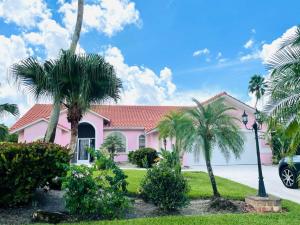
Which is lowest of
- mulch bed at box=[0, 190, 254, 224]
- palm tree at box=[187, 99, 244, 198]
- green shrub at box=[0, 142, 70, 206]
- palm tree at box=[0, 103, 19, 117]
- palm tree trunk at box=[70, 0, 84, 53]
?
mulch bed at box=[0, 190, 254, 224]

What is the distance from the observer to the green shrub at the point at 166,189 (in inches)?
299

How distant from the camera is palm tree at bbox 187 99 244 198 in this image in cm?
909

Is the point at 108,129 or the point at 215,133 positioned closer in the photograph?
the point at 215,133

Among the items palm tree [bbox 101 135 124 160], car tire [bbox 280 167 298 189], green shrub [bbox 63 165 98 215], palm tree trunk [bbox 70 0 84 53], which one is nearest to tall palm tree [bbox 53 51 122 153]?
palm tree trunk [bbox 70 0 84 53]

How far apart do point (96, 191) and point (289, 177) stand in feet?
29.0

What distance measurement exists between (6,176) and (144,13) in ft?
38.1

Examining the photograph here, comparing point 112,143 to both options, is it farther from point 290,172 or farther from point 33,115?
point 290,172

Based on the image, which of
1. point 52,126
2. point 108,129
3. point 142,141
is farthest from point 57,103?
point 142,141

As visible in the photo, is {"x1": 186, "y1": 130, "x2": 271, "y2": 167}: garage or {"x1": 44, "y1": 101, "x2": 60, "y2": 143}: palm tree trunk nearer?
{"x1": 44, "y1": 101, "x2": 60, "y2": 143}: palm tree trunk

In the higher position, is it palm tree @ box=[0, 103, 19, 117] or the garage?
palm tree @ box=[0, 103, 19, 117]

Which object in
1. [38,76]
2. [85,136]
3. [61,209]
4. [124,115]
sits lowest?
[61,209]

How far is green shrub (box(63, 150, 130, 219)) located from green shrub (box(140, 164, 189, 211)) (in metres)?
0.82

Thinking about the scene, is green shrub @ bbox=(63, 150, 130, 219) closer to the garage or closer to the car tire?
the car tire

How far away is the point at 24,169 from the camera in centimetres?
711
